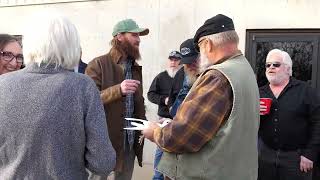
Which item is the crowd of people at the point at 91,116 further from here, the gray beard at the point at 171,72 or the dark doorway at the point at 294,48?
the dark doorway at the point at 294,48

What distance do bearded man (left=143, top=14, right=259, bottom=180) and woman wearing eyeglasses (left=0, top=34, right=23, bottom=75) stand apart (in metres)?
1.37

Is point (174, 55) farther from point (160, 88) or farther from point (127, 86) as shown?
point (127, 86)

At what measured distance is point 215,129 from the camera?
2.44m

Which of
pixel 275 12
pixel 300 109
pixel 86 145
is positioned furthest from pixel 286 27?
pixel 86 145

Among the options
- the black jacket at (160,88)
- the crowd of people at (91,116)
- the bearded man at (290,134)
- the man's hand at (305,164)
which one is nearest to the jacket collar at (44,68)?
the crowd of people at (91,116)

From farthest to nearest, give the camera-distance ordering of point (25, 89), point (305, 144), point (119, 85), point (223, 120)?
point (305, 144)
point (119, 85)
point (223, 120)
point (25, 89)

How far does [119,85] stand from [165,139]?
54.6 inches

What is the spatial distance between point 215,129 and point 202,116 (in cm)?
11

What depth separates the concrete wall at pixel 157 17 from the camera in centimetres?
586

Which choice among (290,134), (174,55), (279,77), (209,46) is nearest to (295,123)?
(290,134)

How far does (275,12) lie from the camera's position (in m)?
5.89

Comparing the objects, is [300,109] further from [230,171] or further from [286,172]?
[230,171]

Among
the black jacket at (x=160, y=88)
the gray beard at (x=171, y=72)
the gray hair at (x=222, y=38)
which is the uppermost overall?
the gray hair at (x=222, y=38)

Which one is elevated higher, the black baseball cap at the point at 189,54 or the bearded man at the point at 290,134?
the black baseball cap at the point at 189,54
